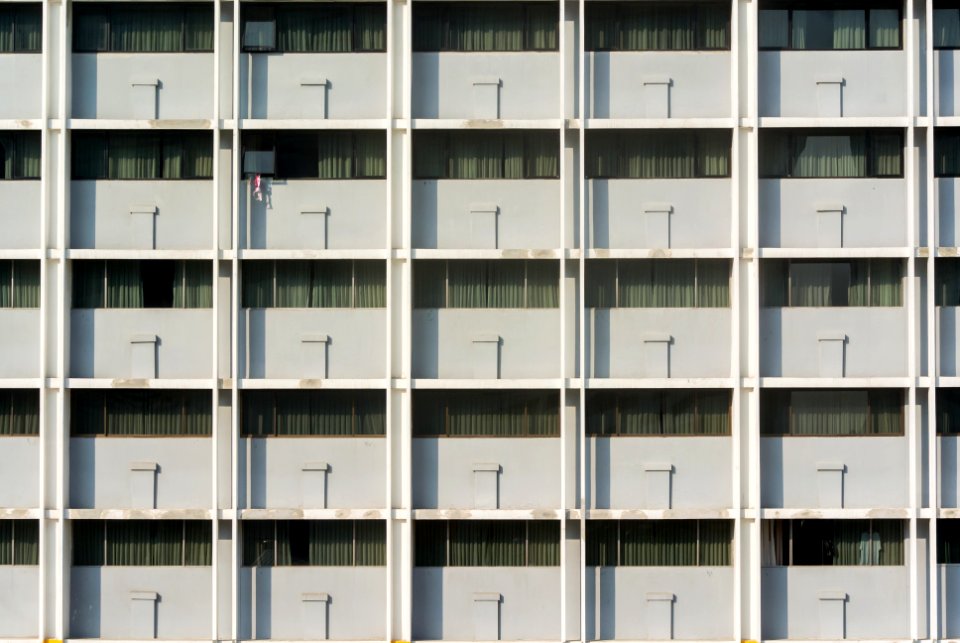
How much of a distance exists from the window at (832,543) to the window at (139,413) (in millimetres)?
7796

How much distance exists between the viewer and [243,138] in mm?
13945

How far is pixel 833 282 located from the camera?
13969 millimetres

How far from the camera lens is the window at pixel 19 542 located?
1393 cm

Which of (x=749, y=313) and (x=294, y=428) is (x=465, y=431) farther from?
(x=749, y=313)

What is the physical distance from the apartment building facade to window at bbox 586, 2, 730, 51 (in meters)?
0.05

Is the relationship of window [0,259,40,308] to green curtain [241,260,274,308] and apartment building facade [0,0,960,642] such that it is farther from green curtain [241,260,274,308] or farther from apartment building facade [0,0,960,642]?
green curtain [241,260,274,308]

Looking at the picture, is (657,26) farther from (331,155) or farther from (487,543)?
(487,543)

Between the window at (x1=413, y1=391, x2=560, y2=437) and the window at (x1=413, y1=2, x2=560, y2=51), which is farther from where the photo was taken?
the window at (x1=413, y1=2, x2=560, y2=51)

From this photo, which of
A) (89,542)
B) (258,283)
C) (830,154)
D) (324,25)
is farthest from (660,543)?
(324,25)

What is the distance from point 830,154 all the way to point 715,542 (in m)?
A: 5.44

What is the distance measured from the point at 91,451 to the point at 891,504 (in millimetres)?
10642

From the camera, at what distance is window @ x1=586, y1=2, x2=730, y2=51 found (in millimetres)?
14047

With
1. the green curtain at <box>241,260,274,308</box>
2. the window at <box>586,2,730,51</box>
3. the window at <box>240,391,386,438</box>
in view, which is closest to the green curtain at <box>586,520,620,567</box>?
the window at <box>240,391,386,438</box>

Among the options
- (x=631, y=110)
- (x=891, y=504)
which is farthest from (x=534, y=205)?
(x=891, y=504)
